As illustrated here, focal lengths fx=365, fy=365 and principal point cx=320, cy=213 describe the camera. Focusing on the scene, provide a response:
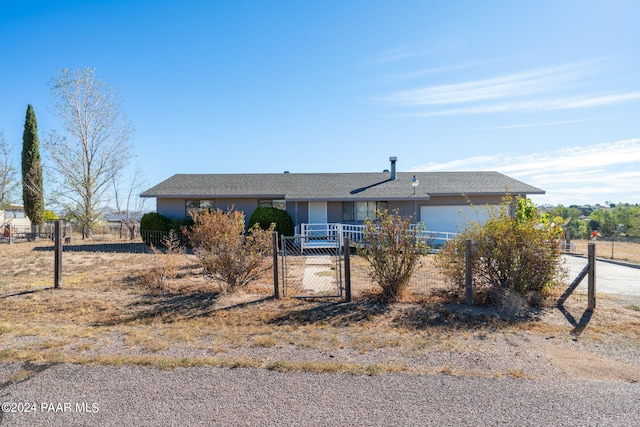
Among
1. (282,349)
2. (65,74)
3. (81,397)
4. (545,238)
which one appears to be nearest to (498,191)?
(545,238)

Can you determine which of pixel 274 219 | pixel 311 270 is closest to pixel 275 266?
pixel 311 270

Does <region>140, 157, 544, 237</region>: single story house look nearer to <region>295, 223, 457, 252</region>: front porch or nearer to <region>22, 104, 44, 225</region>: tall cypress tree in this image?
<region>295, 223, 457, 252</region>: front porch

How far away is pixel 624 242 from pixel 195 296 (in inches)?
956

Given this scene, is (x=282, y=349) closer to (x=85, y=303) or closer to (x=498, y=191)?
(x=85, y=303)

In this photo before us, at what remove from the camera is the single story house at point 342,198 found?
60.7 feet

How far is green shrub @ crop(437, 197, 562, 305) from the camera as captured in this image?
7.02m

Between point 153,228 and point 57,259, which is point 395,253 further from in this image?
point 153,228

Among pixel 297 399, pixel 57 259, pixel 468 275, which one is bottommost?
pixel 297 399

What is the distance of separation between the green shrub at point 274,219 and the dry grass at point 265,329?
8.46m

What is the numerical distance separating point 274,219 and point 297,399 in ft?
45.0

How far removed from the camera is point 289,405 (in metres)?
3.35

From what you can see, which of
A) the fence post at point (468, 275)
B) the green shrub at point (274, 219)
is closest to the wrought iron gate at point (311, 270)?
the green shrub at point (274, 219)

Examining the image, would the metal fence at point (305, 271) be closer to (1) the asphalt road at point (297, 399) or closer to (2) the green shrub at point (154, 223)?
(2) the green shrub at point (154, 223)

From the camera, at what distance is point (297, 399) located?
3457 mm
